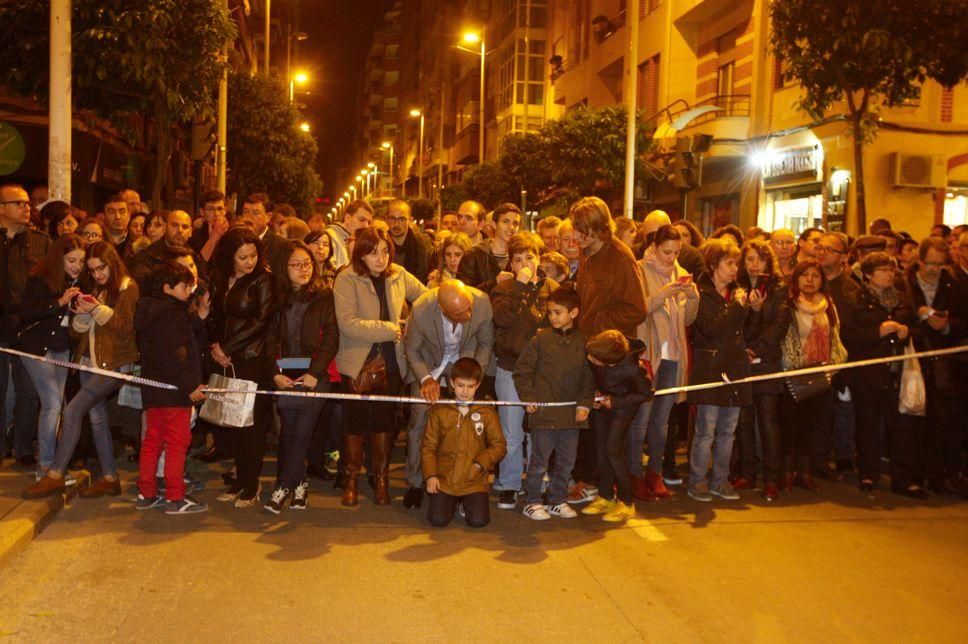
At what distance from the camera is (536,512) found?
7340 mm

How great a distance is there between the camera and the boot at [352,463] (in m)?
7.63

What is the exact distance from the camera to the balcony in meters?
63.1

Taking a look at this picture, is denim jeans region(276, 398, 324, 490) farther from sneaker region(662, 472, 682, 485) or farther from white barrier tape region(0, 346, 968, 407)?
sneaker region(662, 472, 682, 485)

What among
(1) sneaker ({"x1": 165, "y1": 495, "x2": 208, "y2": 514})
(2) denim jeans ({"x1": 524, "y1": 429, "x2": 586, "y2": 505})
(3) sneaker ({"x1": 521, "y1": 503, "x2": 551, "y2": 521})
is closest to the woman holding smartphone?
(2) denim jeans ({"x1": 524, "y1": 429, "x2": 586, "y2": 505})

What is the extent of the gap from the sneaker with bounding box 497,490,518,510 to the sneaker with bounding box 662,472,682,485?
1.57m

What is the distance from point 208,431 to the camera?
9.37 m

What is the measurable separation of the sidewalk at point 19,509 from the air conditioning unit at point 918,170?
57.2ft

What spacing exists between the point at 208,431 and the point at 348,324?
2.59 metres

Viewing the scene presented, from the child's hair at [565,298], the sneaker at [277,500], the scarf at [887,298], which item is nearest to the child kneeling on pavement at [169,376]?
the sneaker at [277,500]

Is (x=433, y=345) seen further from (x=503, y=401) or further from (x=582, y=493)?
(x=582, y=493)

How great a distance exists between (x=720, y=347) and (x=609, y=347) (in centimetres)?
140

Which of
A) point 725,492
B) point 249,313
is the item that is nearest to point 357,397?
point 249,313

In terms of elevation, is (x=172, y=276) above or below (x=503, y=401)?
above

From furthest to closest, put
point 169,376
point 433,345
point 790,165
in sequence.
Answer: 1. point 790,165
2. point 433,345
3. point 169,376
